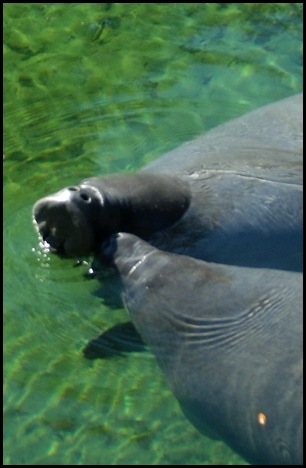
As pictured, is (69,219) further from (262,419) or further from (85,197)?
(262,419)

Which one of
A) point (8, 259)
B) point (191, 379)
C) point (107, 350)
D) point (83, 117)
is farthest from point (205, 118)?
point (191, 379)

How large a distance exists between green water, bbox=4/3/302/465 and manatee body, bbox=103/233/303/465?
34cm

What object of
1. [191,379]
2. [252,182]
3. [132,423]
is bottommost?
[132,423]

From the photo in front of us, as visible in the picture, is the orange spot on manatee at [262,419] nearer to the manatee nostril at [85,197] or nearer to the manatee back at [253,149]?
the manatee nostril at [85,197]

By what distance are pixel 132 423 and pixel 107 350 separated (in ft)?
1.47

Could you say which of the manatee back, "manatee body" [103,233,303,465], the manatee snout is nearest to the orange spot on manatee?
"manatee body" [103,233,303,465]

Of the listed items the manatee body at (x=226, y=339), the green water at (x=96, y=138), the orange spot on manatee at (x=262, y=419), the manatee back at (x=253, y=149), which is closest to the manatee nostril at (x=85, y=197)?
the manatee body at (x=226, y=339)

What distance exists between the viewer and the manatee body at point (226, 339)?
4164mm

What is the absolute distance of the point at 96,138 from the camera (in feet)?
23.0

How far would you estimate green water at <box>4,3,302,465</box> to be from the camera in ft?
15.7

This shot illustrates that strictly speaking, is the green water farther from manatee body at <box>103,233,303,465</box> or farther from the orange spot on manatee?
the orange spot on manatee

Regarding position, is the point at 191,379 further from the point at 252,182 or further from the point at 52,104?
the point at 52,104

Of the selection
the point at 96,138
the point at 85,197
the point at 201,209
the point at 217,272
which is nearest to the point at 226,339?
the point at 217,272

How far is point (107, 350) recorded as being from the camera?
16.7 feet
